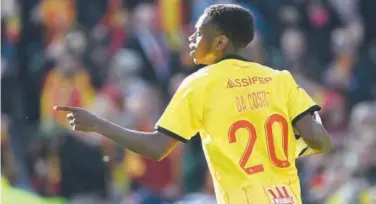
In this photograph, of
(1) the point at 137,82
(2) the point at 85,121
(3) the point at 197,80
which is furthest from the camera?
(1) the point at 137,82

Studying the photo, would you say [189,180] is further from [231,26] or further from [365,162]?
[231,26]

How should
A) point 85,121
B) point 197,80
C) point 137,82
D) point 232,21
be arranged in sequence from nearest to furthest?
point 85,121 < point 197,80 < point 232,21 < point 137,82

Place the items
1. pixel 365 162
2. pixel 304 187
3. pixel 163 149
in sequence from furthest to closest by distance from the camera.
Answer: pixel 304 187, pixel 365 162, pixel 163 149

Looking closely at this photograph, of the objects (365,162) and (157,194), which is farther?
(157,194)

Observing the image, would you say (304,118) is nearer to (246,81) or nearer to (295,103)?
(295,103)

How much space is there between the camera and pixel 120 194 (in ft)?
42.2

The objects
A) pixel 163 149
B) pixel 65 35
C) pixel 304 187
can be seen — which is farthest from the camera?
pixel 65 35

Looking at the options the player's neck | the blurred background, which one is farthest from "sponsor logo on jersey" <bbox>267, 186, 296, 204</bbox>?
the blurred background

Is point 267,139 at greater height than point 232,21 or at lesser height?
lesser

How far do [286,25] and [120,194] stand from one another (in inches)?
134

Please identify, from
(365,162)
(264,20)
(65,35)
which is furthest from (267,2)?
(365,162)

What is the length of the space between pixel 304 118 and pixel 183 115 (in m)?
0.67

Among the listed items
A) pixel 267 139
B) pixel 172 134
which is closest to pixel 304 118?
pixel 267 139

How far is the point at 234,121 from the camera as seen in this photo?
6.50 metres
